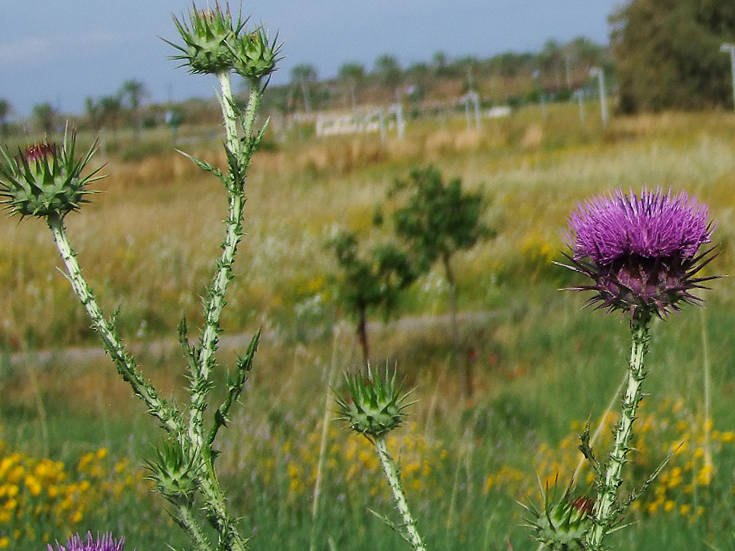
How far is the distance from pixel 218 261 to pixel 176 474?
386 millimetres

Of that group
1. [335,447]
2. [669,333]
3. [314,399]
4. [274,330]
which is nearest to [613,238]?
[335,447]

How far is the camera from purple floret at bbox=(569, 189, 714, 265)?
6.19 feet

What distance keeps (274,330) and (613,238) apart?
9.60 meters

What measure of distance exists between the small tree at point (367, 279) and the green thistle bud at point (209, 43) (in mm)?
7159

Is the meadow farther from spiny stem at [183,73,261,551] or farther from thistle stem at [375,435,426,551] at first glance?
thistle stem at [375,435,426,551]

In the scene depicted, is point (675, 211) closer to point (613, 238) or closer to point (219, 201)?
point (613, 238)

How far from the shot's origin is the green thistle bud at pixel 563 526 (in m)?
1.66

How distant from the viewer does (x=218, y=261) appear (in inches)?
63.4

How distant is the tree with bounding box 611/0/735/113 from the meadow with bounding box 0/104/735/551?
15.6m

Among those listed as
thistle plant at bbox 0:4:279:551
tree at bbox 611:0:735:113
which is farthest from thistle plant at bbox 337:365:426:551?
tree at bbox 611:0:735:113

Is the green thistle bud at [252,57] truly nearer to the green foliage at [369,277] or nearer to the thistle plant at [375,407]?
the thistle plant at [375,407]

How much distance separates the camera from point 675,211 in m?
1.90

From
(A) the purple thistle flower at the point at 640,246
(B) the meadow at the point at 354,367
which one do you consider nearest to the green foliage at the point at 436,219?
(B) the meadow at the point at 354,367

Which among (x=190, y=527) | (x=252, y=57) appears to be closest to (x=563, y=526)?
(x=190, y=527)
